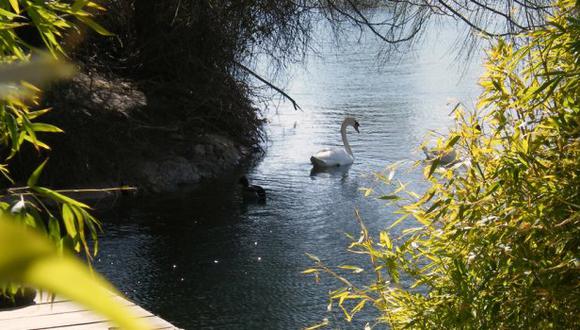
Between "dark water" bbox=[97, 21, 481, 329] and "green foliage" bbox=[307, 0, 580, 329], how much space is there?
4.02 ft

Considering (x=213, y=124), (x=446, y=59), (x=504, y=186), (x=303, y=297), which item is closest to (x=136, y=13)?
(x=213, y=124)

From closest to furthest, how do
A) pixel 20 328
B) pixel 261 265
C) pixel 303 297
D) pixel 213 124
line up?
pixel 20 328 → pixel 303 297 → pixel 261 265 → pixel 213 124

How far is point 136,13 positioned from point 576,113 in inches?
299

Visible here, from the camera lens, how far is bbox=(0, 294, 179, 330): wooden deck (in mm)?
2859

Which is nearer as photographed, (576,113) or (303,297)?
(576,113)

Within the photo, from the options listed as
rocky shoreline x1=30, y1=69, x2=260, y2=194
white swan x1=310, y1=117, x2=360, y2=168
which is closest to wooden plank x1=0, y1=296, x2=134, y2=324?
rocky shoreline x1=30, y1=69, x2=260, y2=194

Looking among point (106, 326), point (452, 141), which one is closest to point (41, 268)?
point (452, 141)

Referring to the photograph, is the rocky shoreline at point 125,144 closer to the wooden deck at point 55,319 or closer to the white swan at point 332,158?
the white swan at point 332,158

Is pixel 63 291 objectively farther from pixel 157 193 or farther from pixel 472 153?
pixel 157 193

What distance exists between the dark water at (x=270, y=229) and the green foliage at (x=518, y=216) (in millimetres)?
1225

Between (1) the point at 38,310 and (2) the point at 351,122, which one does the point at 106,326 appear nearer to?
(1) the point at 38,310

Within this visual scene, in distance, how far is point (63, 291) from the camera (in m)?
0.16

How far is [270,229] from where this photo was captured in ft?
23.9

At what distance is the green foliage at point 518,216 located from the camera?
85.0 inches
